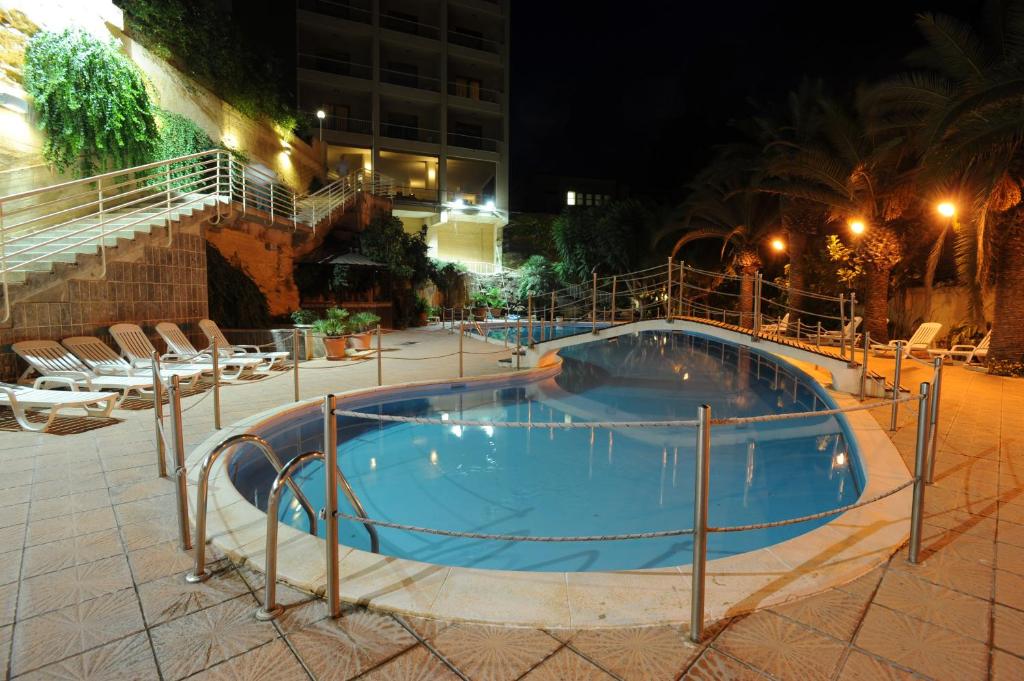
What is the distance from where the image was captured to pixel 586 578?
2719 millimetres

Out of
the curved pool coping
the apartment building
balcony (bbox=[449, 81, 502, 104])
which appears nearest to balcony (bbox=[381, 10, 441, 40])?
the apartment building

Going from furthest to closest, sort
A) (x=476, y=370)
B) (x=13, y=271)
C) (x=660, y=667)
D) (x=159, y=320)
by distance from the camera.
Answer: (x=476, y=370) → (x=159, y=320) → (x=13, y=271) → (x=660, y=667)

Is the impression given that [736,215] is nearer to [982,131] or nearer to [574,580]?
[982,131]

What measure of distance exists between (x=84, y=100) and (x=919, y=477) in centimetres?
1417

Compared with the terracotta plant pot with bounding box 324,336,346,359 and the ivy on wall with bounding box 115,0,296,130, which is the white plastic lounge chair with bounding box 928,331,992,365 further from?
the ivy on wall with bounding box 115,0,296,130

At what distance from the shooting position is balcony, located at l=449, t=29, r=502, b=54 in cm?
2910

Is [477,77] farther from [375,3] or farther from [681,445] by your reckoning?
[681,445]

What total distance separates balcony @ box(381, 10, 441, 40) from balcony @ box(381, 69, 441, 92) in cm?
203

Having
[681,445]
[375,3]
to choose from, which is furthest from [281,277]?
[375,3]

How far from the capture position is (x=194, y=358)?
358 inches

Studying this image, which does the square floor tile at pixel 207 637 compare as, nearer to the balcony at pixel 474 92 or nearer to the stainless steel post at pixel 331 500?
the stainless steel post at pixel 331 500

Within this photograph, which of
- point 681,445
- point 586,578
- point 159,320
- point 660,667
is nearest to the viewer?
point 660,667

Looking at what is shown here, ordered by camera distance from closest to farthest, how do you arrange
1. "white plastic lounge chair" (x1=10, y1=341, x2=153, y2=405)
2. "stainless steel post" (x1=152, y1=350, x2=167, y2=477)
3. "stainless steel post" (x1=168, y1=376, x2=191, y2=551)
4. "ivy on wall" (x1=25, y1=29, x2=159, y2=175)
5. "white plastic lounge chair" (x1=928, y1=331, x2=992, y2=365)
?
"stainless steel post" (x1=168, y1=376, x2=191, y2=551)
"stainless steel post" (x1=152, y1=350, x2=167, y2=477)
"white plastic lounge chair" (x1=10, y1=341, x2=153, y2=405)
"ivy on wall" (x1=25, y1=29, x2=159, y2=175)
"white plastic lounge chair" (x1=928, y1=331, x2=992, y2=365)

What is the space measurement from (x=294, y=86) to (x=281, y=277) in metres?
15.4
